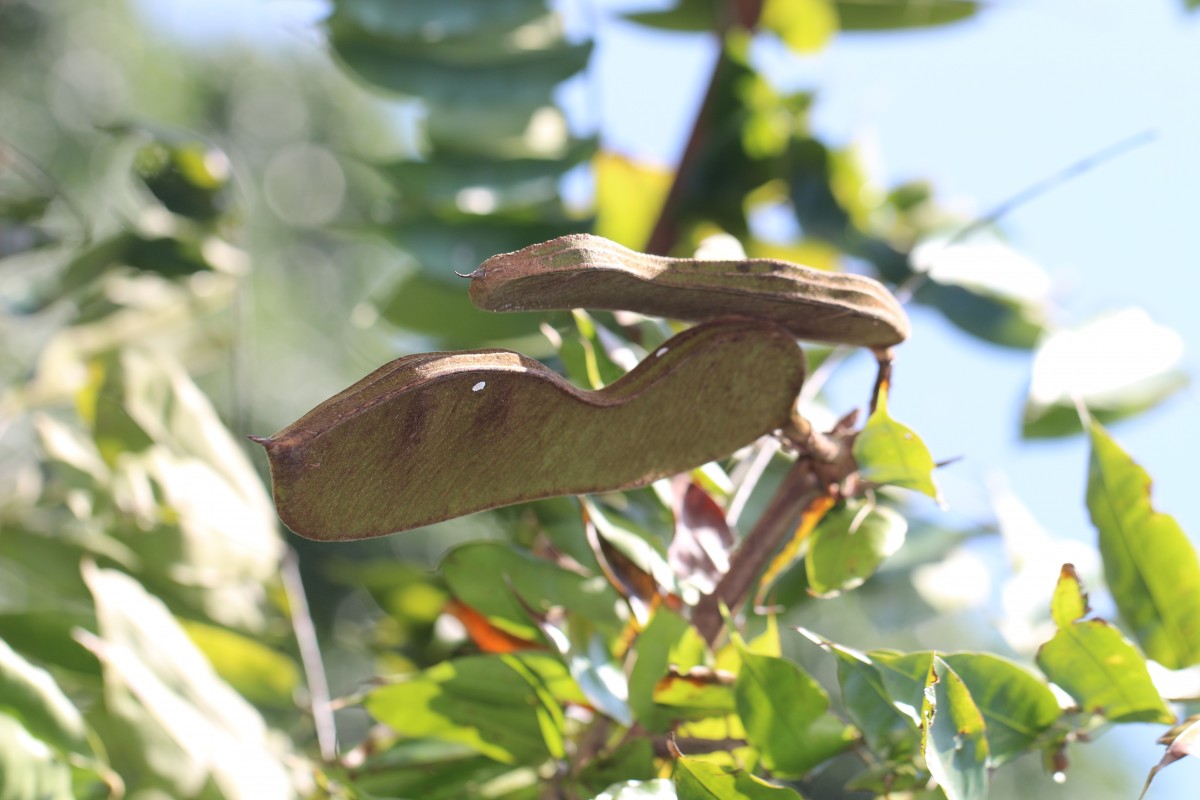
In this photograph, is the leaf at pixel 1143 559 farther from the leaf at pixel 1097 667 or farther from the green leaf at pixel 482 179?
the green leaf at pixel 482 179

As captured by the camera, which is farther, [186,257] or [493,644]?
[186,257]

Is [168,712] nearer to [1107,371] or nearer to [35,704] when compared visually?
[35,704]

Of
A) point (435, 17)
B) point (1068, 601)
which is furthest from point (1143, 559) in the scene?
point (435, 17)

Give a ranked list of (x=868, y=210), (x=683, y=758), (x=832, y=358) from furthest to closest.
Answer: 1. (x=868, y=210)
2. (x=832, y=358)
3. (x=683, y=758)

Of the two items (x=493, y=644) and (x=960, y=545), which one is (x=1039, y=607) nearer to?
(x=960, y=545)

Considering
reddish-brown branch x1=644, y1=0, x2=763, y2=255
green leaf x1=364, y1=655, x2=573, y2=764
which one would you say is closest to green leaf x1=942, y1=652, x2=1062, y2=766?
green leaf x1=364, y1=655, x2=573, y2=764

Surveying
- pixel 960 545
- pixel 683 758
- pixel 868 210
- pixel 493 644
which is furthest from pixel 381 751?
pixel 868 210
